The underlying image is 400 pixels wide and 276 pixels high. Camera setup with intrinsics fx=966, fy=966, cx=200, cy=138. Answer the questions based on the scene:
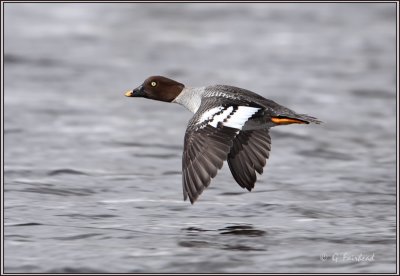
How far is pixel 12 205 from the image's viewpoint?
9250mm

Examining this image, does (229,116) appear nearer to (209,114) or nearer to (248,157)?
(209,114)

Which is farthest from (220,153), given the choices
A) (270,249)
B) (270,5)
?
(270,5)

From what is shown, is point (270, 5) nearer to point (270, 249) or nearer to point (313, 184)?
point (313, 184)

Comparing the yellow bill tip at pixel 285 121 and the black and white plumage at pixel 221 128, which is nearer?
the black and white plumage at pixel 221 128

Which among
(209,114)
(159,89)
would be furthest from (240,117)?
(159,89)

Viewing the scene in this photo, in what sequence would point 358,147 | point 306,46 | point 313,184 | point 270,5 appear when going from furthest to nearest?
point 270,5
point 306,46
point 358,147
point 313,184

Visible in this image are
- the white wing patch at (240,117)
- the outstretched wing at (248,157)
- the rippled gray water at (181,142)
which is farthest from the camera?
the outstretched wing at (248,157)

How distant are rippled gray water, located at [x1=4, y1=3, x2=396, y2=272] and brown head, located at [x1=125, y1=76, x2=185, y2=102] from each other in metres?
0.96

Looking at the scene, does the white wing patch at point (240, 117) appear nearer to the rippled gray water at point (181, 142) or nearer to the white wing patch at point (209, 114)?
the white wing patch at point (209, 114)

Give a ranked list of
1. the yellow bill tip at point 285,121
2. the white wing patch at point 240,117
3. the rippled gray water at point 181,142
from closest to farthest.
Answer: the rippled gray water at point 181,142 → the white wing patch at point 240,117 → the yellow bill tip at point 285,121

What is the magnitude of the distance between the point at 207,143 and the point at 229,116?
19.9 inches

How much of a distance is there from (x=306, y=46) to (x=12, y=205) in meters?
10.5

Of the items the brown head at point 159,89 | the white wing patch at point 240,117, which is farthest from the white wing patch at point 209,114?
the brown head at point 159,89

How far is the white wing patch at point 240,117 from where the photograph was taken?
8.50 metres
